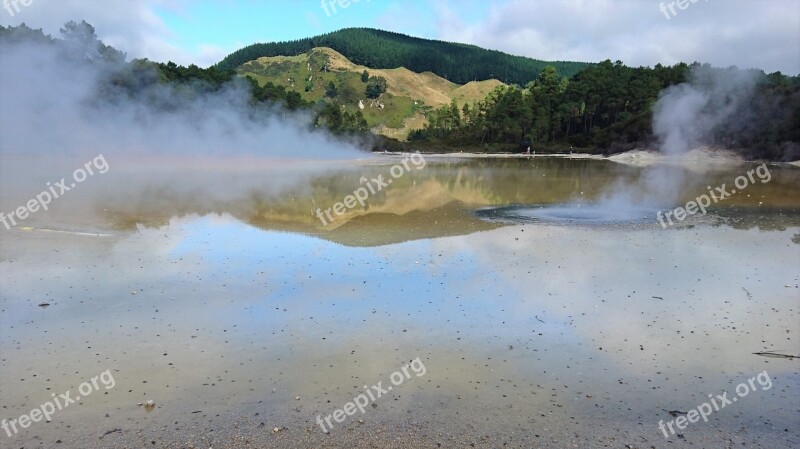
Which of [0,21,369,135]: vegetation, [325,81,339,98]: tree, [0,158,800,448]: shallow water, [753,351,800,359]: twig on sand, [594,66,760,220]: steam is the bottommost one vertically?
[753,351,800,359]: twig on sand

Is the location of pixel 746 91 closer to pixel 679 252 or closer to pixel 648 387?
pixel 679 252

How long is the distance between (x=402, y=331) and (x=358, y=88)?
6825 inches

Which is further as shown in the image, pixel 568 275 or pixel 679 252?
pixel 679 252

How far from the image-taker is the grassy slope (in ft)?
535

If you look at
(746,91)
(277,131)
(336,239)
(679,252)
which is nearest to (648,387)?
(679,252)

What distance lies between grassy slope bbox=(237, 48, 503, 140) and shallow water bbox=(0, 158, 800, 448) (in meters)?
143

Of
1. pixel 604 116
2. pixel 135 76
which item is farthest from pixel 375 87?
pixel 135 76

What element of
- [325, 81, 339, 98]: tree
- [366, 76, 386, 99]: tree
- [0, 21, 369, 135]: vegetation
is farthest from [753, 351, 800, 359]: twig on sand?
[366, 76, 386, 99]: tree

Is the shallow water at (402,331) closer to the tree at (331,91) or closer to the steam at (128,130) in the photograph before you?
the steam at (128,130)

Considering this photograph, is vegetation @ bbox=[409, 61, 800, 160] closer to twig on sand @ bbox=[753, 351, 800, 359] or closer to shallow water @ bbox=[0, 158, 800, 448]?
shallow water @ bbox=[0, 158, 800, 448]

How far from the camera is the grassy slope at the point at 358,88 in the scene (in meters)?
163

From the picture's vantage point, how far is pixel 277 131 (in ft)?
227

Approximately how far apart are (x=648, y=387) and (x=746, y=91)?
5702 centimetres

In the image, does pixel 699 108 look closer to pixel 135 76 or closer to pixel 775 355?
pixel 775 355
